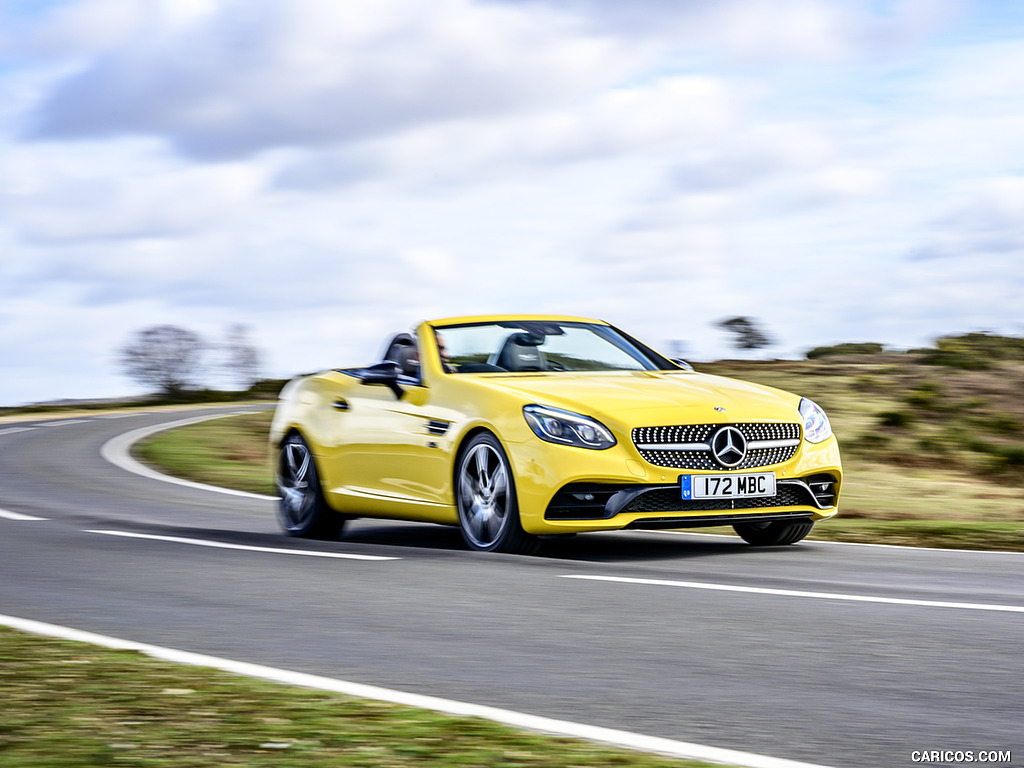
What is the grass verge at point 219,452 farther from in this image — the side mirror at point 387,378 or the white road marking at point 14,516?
the side mirror at point 387,378

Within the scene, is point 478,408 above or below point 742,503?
above

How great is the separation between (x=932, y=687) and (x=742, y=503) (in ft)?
13.1

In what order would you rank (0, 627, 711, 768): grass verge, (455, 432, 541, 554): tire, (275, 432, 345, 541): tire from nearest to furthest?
(0, 627, 711, 768): grass verge < (455, 432, 541, 554): tire < (275, 432, 345, 541): tire

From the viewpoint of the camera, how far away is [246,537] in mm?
10594

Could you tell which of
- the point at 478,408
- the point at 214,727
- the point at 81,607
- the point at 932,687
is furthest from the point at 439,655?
the point at 478,408

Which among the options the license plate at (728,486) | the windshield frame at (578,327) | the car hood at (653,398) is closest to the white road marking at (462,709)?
the car hood at (653,398)

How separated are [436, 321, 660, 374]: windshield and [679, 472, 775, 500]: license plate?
1615mm

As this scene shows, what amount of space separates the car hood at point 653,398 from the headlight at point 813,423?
0.24 ft

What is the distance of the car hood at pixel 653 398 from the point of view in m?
8.80

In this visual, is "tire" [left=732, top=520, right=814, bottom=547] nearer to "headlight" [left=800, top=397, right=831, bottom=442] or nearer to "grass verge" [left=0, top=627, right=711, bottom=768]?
"headlight" [left=800, top=397, right=831, bottom=442]

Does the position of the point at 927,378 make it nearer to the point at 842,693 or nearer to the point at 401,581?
the point at 401,581

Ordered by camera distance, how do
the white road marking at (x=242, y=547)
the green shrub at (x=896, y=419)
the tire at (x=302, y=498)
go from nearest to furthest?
1. the white road marking at (x=242, y=547)
2. the tire at (x=302, y=498)
3. the green shrub at (x=896, y=419)

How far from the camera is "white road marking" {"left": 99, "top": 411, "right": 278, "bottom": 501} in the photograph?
16578 mm

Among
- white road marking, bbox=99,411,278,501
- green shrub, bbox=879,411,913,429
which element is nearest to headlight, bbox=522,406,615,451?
white road marking, bbox=99,411,278,501
